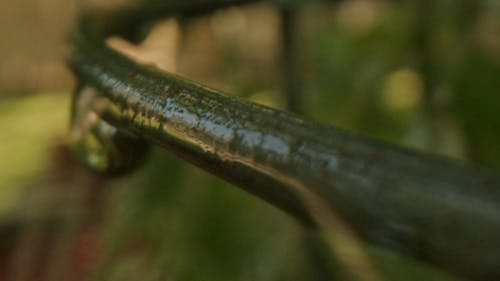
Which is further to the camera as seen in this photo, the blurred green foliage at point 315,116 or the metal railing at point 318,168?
the blurred green foliage at point 315,116

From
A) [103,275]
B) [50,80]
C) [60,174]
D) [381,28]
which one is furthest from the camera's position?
[50,80]

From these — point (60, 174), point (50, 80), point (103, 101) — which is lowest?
point (50, 80)

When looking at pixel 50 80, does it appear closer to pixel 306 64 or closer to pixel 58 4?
pixel 58 4

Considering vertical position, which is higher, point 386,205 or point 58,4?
point 386,205

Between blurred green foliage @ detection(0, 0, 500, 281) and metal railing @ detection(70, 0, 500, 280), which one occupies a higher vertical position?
metal railing @ detection(70, 0, 500, 280)

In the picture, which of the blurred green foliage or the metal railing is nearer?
the metal railing

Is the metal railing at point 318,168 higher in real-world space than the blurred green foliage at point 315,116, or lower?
higher

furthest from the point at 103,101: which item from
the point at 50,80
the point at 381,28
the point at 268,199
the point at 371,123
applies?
the point at 50,80

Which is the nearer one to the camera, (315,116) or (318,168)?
(318,168)
